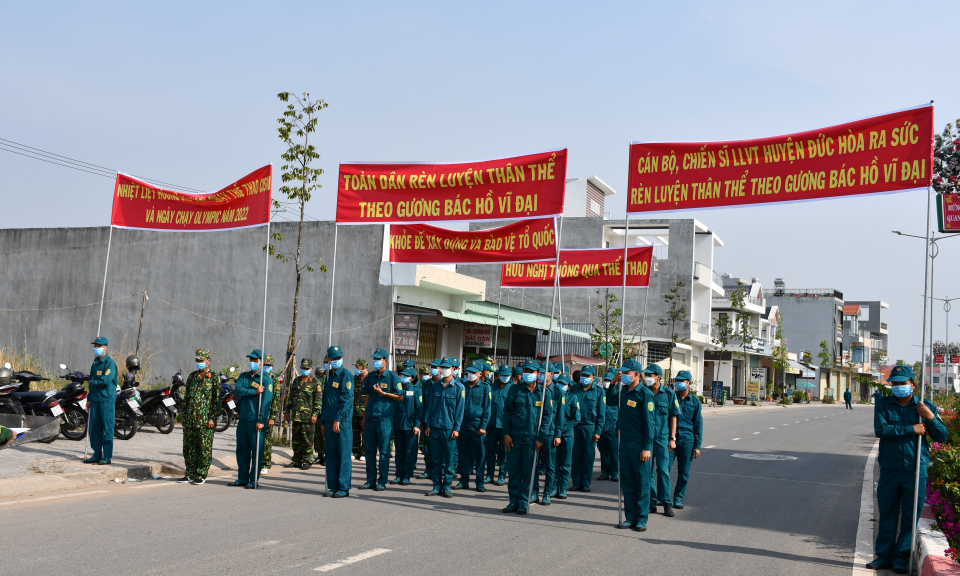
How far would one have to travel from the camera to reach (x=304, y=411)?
1283 cm

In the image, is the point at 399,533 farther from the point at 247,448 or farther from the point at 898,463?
the point at 898,463

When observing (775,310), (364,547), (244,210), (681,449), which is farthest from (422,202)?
(775,310)

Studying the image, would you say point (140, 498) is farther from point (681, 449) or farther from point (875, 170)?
point (875, 170)

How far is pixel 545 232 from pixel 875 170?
5464mm

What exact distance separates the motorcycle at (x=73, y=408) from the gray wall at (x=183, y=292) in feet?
35.2

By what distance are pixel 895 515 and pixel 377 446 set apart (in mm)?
6483

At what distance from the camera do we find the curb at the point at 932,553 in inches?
234

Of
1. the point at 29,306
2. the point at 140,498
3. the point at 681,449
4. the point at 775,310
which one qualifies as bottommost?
the point at 140,498

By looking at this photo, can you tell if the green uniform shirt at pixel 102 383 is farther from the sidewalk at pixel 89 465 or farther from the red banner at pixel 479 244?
the red banner at pixel 479 244

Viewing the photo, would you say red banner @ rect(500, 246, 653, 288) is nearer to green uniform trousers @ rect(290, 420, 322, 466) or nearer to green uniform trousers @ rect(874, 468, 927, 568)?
green uniform trousers @ rect(290, 420, 322, 466)

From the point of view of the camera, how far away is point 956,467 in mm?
6711

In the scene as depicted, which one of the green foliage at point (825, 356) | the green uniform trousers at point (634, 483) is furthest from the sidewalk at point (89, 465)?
the green foliage at point (825, 356)

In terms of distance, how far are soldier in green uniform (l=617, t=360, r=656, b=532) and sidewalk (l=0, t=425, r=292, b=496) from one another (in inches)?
267

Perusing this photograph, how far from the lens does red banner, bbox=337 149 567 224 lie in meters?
10.9
